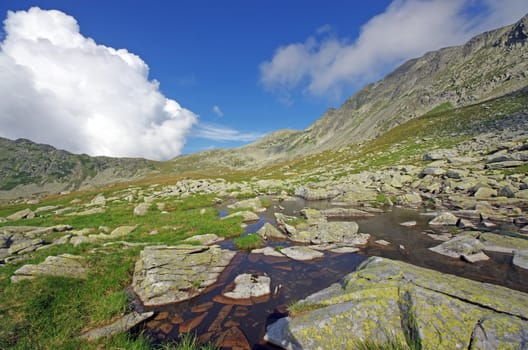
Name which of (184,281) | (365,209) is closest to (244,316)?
(184,281)

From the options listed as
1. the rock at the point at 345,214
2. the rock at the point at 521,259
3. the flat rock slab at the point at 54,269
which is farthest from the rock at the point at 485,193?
the flat rock slab at the point at 54,269

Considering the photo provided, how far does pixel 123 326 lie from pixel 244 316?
4.64 metres

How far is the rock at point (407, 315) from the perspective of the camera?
18.3 feet

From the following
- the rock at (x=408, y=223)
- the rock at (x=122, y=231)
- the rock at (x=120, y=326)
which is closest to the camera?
the rock at (x=120, y=326)

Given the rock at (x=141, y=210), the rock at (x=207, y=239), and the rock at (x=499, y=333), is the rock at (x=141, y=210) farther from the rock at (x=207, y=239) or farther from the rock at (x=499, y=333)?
the rock at (x=499, y=333)

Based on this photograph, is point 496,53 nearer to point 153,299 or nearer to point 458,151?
point 458,151

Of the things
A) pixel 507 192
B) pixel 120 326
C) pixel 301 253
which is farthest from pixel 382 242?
pixel 507 192

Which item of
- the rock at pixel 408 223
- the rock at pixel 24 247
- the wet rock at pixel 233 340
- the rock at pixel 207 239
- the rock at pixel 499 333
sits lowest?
the rock at pixel 408 223

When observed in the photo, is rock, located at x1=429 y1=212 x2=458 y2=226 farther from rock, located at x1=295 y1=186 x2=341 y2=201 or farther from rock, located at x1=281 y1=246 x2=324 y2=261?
rock, located at x1=295 y1=186 x2=341 y2=201

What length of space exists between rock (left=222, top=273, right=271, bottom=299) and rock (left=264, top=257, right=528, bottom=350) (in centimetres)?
268

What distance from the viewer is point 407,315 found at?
21.0 ft

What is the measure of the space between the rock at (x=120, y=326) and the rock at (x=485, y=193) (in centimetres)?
3389

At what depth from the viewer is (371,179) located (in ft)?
146

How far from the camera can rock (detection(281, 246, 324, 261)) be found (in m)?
14.6
